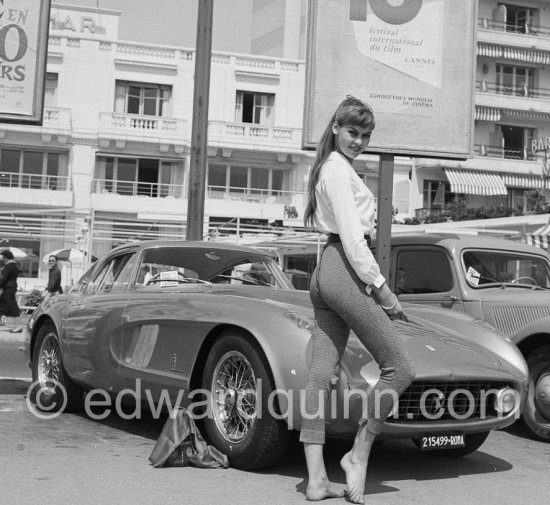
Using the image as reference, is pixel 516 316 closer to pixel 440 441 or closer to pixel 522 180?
pixel 440 441

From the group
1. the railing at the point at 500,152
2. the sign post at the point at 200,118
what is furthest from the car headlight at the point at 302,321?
the railing at the point at 500,152

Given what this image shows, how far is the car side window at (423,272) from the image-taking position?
305 inches

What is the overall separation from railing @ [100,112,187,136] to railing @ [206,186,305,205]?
117 inches

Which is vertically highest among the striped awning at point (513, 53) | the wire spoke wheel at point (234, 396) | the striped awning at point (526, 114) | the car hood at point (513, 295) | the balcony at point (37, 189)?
the striped awning at point (513, 53)

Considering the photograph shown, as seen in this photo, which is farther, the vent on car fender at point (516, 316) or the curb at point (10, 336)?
the curb at point (10, 336)

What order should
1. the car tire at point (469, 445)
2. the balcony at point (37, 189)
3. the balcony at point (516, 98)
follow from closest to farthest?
the car tire at point (469, 445)
the balcony at point (37, 189)
the balcony at point (516, 98)

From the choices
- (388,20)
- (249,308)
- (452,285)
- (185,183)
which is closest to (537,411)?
(452,285)

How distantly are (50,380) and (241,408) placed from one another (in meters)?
2.64

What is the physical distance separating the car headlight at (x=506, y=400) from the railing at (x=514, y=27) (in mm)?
41551

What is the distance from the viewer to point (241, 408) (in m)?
4.80

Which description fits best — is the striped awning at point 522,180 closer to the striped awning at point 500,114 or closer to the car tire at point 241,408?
the striped awning at point 500,114

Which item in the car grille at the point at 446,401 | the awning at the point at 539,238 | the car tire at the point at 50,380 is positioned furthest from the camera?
the awning at the point at 539,238

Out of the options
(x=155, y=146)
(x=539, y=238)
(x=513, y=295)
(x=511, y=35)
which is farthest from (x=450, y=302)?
(x=511, y=35)

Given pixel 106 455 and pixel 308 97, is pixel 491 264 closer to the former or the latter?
pixel 308 97
